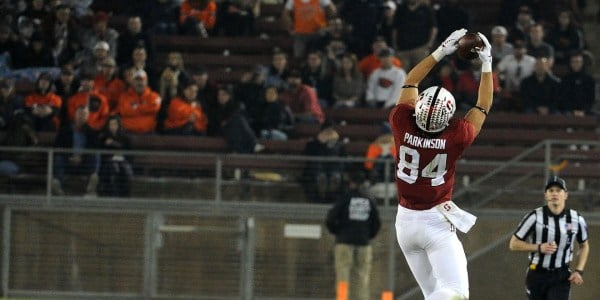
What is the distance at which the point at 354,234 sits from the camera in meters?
17.3

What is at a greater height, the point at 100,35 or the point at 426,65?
the point at 426,65

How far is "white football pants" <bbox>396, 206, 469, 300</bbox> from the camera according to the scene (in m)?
9.41

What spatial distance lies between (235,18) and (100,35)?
2037mm

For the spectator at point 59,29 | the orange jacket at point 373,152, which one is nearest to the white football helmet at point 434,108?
the orange jacket at point 373,152

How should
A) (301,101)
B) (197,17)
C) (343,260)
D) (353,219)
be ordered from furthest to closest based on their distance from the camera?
(197,17)
(301,101)
(343,260)
(353,219)

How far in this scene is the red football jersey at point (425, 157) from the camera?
9531mm

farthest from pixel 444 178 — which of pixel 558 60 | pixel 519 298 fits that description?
pixel 558 60

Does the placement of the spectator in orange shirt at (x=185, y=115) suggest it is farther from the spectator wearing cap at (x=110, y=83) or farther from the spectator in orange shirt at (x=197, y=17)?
the spectator in orange shirt at (x=197, y=17)

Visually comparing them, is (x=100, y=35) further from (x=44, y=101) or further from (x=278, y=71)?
(x=278, y=71)

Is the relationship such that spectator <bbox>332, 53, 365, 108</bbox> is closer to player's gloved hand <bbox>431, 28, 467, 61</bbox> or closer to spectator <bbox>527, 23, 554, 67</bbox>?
spectator <bbox>527, 23, 554, 67</bbox>

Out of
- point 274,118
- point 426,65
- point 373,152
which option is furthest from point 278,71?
point 426,65

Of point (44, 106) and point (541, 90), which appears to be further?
point (541, 90)

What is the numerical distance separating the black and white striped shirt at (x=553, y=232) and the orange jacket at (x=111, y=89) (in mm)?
7817

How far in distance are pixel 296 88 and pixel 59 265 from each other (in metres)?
3.94
